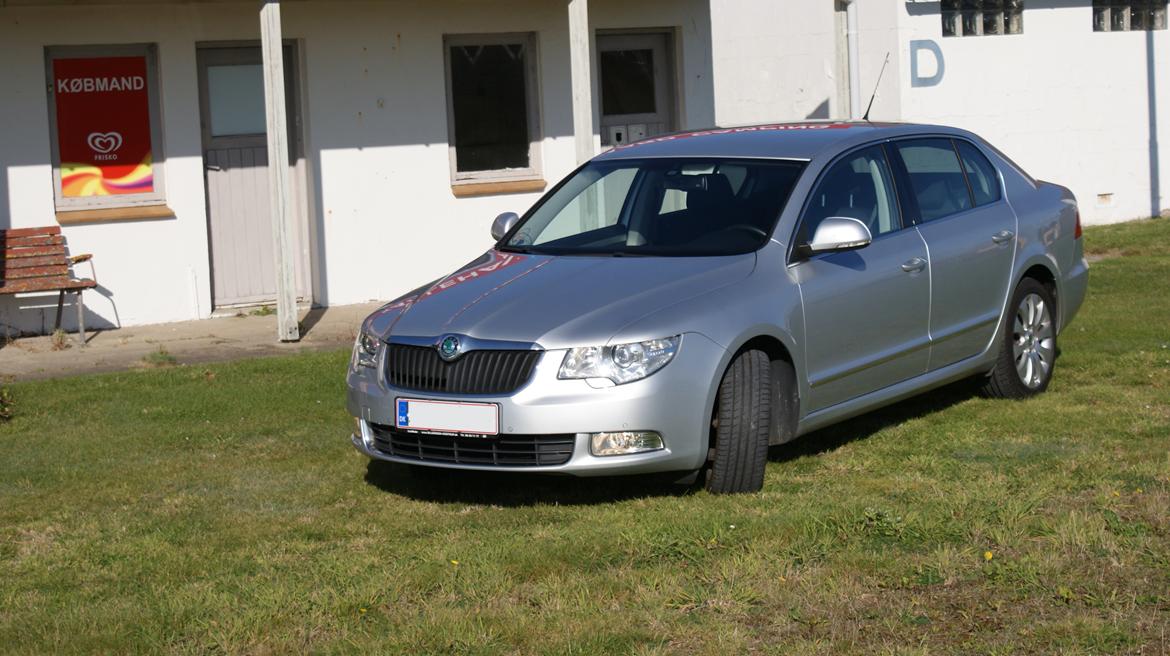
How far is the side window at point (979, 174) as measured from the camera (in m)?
8.78

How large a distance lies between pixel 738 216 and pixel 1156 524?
7.95ft

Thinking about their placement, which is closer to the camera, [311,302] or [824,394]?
[824,394]

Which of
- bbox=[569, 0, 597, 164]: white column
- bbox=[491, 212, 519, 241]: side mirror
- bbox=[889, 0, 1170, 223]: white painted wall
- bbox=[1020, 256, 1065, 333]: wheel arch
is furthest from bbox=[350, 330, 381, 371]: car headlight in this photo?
bbox=[889, 0, 1170, 223]: white painted wall

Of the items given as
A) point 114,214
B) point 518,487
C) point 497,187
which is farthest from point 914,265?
point 114,214

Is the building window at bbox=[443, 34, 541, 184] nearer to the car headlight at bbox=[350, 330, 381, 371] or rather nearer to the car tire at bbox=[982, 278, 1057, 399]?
the car tire at bbox=[982, 278, 1057, 399]

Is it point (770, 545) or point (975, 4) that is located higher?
point (975, 4)

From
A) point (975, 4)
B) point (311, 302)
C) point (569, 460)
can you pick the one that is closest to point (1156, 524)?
point (569, 460)

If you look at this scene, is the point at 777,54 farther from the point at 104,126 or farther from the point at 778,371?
the point at 778,371

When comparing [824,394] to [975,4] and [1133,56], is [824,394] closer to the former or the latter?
[975,4]

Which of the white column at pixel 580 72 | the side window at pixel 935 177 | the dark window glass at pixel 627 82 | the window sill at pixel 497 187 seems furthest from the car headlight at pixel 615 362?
the dark window glass at pixel 627 82

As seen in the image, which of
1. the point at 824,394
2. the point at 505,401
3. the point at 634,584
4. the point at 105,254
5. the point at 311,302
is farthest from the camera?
the point at 311,302

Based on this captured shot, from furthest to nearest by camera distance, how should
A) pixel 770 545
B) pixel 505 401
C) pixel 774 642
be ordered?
pixel 505 401 < pixel 770 545 < pixel 774 642

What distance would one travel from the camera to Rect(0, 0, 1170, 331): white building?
45.1 ft

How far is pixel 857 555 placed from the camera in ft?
19.2
